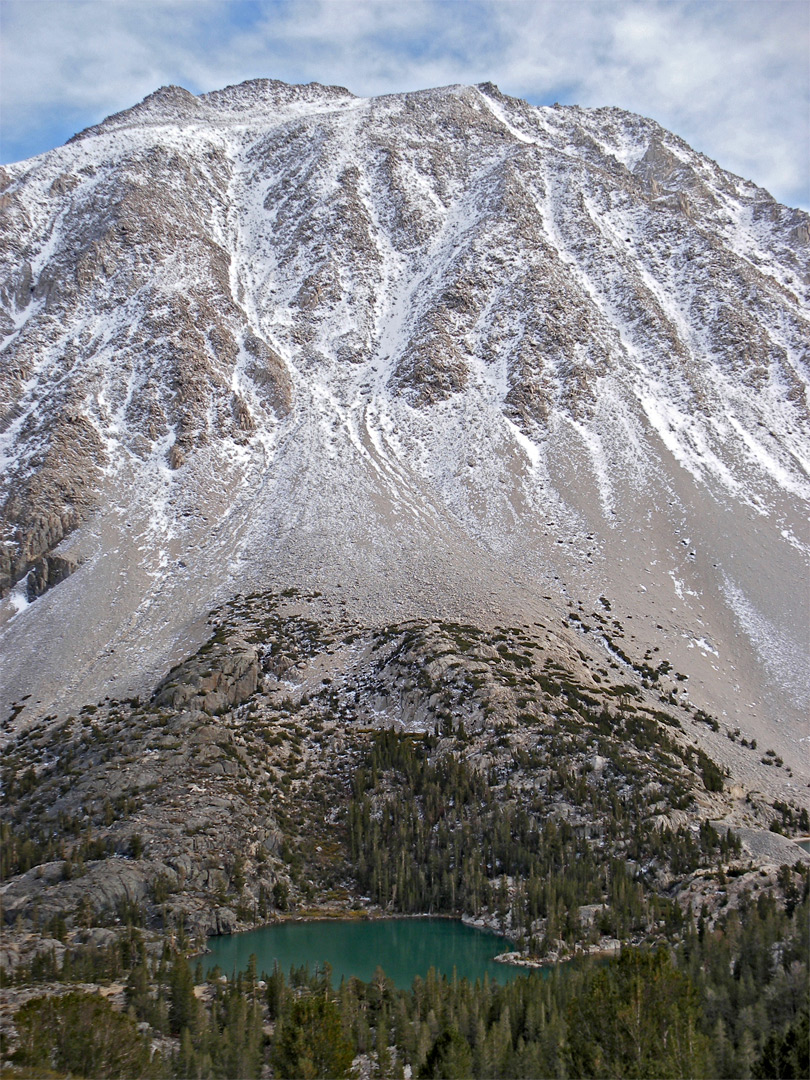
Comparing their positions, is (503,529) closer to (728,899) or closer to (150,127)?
(728,899)

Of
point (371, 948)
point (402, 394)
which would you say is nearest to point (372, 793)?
point (371, 948)

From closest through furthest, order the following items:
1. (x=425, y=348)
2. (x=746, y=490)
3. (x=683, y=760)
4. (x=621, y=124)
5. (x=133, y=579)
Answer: (x=683, y=760)
(x=133, y=579)
(x=746, y=490)
(x=425, y=348)
(x=621, y=124)

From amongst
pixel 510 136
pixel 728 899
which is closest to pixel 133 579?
pixel 728 899

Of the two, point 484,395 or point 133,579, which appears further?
point 484,395

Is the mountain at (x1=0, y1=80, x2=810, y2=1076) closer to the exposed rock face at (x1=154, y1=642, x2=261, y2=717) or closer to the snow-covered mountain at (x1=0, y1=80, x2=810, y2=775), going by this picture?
the exposed rock face at (x1=154, y1=642, x2=261, y2=717)

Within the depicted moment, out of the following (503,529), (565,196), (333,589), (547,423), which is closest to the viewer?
(333,589)

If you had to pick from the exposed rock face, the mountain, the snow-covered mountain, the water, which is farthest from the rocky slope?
the snow-covered mountain

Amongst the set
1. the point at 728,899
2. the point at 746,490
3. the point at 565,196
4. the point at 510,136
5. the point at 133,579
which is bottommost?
the point at 728,899
